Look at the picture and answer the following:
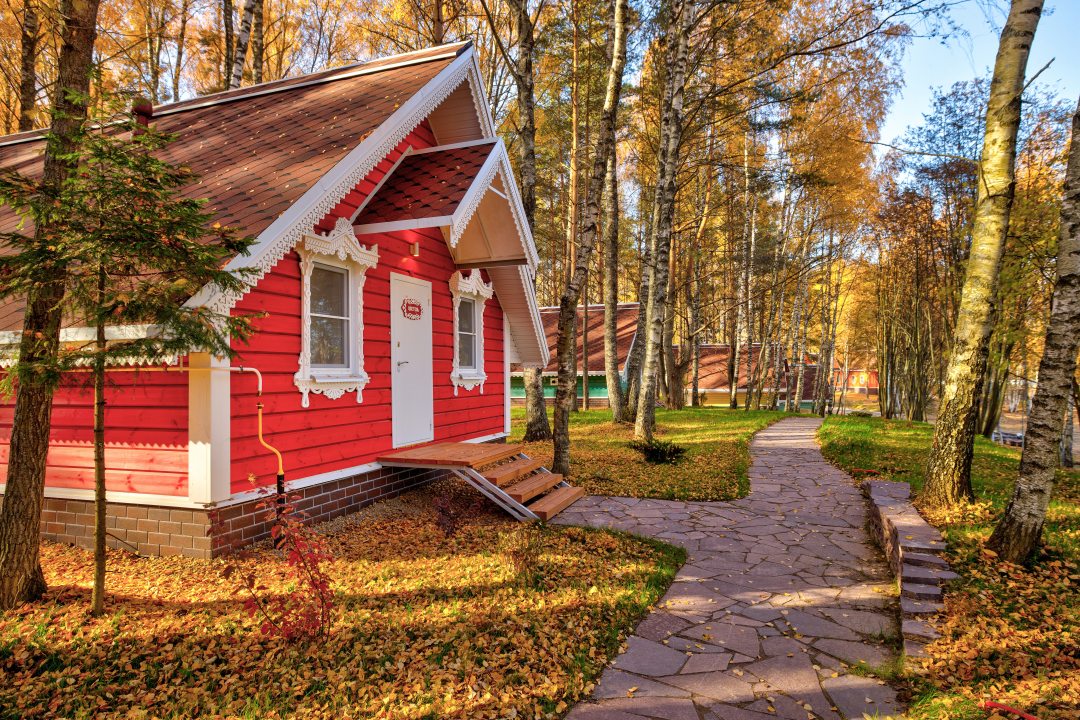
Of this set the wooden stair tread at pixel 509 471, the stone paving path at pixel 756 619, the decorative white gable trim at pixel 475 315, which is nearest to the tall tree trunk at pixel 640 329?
the decorative white gable trim at pixel 475 315

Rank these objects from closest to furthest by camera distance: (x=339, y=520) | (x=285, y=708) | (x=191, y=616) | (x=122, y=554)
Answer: (x=285, y=708) → (x=191, y=616) → (x=122, y=554) → (x=339, y=520)

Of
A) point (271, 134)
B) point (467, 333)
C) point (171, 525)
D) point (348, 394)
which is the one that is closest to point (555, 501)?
point (348, 394)

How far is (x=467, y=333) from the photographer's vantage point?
9055 mm

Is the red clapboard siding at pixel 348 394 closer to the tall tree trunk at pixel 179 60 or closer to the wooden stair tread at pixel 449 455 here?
the wooden stair tread at pixel 449 455

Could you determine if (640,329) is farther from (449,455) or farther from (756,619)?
(756,619)

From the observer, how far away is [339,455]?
6172 mm

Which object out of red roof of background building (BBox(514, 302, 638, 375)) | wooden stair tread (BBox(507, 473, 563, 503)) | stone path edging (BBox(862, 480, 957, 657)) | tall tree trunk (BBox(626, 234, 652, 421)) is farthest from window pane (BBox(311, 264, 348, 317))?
red roof of background building (BBox(514, 302, 638, 375))

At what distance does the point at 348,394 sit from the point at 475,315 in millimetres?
3228

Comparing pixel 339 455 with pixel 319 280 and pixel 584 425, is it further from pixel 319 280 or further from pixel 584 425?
A: pixel 584 425

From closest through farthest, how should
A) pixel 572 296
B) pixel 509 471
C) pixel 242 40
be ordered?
1. pixel 509 471
2. pixel 572 296
3. pixel 242 40

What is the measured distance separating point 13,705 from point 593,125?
63.5 feet

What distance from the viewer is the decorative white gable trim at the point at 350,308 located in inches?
226

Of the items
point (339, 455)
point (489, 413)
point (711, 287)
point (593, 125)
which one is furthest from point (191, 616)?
point (711, 287)

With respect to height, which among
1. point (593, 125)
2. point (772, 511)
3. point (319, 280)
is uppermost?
point (593, 125)
